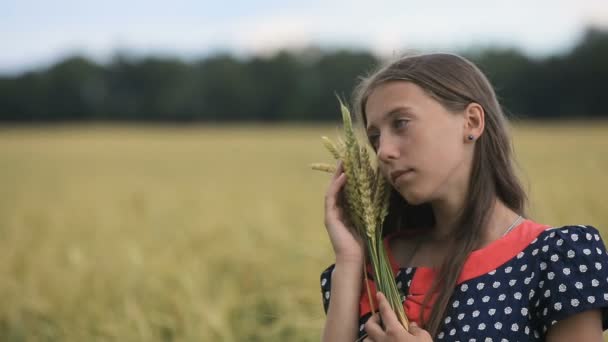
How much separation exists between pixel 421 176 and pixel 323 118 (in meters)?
35.3

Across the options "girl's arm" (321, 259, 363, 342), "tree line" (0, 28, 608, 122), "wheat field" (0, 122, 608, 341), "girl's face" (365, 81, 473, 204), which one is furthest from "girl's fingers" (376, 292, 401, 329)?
"tree line" (0, 28, 608, 122)

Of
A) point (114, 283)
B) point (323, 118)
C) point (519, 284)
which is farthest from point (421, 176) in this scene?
point (323, 118)

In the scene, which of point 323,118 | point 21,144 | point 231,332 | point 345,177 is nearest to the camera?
point 345,177

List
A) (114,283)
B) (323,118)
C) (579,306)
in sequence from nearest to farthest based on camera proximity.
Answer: (579,306), (114,283), (323,118)

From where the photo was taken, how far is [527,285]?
1295 millimetres

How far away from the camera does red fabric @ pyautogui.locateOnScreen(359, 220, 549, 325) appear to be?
4.41 ft

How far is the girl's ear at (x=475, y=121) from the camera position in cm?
139

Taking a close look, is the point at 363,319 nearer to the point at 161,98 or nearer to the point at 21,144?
the point at 21,144

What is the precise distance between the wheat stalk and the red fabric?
0.16 feet

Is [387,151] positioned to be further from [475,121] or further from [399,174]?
[475,121]

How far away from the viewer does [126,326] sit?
2789mm

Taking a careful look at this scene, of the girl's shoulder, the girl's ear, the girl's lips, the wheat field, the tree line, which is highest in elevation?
the girl's ear

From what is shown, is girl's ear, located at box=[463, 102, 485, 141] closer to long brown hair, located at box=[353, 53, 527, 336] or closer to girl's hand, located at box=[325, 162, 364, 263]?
long brown hair, located at box=[353, 53, 527, 336]

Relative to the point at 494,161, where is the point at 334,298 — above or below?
below
